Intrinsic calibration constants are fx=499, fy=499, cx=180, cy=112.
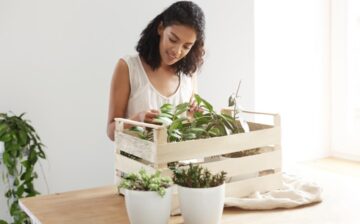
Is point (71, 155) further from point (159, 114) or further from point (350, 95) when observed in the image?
point (350, 95)

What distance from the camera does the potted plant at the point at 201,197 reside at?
1.14 m

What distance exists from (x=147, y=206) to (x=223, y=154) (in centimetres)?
36

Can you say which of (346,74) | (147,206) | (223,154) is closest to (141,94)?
(223,154)

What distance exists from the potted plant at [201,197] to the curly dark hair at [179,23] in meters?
0.81

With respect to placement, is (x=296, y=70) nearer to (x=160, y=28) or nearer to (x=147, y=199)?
(x=160, y=28)

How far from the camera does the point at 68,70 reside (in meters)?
2.85

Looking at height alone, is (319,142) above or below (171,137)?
below

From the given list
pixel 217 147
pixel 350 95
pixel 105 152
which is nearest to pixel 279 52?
pixel 350 95

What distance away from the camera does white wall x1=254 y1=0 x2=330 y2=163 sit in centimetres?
435

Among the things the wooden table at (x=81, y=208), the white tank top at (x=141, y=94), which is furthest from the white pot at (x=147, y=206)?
the white tank top at (x=141, y=94)

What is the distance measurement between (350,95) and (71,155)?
2.80m

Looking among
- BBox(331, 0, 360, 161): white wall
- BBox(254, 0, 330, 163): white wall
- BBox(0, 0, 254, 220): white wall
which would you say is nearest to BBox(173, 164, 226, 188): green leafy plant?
BBox(0, 0, 254, 220): white wall

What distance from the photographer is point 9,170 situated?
2.51 meters

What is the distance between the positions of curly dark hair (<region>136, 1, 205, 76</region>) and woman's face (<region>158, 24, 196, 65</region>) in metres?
0.02
